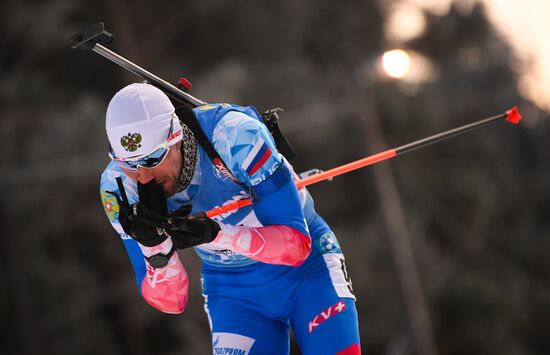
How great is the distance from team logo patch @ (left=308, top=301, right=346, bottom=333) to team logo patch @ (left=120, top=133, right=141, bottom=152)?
1.11m

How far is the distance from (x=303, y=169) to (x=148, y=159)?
46.8 ft

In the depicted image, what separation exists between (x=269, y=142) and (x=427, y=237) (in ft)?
55.8

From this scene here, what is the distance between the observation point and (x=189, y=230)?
10.6ft

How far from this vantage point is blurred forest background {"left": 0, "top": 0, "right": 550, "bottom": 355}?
1367 cm

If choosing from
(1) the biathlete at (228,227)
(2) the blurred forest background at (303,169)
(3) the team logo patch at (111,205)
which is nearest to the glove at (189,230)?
(1) the biathlete at (228,227)

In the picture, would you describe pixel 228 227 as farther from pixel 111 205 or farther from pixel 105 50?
pixel 105 50

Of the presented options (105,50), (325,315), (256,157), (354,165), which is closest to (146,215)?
(256,157)

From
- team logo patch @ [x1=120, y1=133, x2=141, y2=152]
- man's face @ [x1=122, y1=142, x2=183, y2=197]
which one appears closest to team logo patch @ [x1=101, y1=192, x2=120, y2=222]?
man's face @ [x1=122, y1=142, x2=183, y2=197]

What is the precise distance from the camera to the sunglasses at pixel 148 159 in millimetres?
3389

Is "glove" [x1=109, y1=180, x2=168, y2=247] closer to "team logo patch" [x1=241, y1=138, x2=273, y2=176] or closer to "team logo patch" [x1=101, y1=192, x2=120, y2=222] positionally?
"team logo patch" [x1=101, y1=192, x2=120, y2=222]

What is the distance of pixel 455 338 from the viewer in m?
19.7

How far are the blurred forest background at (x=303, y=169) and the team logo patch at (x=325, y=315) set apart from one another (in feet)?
19.2

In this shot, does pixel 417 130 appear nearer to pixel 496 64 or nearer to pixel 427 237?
pixel 427 237

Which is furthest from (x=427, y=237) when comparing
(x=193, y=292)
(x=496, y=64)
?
(x=496, y=64)
